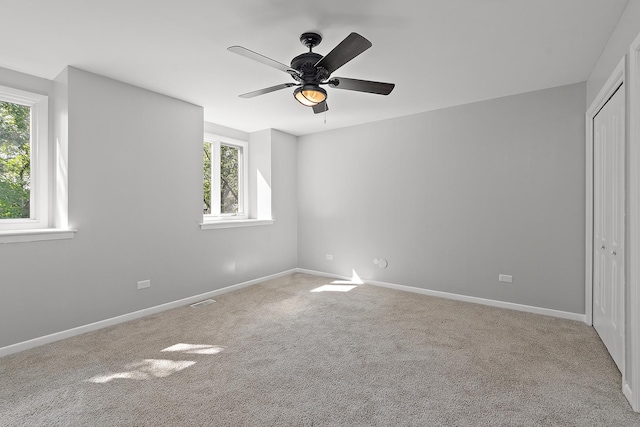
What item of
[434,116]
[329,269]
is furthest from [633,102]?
[329,269]

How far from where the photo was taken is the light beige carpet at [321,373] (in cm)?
178

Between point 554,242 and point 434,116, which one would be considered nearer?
point 554,242

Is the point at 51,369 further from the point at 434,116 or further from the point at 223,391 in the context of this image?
the point at 434,116

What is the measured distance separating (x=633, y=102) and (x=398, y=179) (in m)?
2.68

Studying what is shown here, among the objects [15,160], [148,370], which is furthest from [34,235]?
[148,370]

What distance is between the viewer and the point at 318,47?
2.49 m

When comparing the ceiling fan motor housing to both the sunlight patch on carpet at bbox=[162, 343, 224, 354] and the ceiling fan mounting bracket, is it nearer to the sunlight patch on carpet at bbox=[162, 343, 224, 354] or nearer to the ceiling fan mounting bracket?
the ceiling fan mounting bracket

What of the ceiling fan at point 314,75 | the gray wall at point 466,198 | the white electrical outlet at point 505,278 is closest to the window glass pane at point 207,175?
the gray wall at point 466,198

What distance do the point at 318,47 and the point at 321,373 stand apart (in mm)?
2538

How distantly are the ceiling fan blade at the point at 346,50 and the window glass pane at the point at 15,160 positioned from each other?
2976 mm

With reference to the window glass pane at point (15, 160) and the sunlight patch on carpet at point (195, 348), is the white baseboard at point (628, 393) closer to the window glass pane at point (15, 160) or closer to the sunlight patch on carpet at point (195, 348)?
the sunlight patch on carpet at point (195, 348)

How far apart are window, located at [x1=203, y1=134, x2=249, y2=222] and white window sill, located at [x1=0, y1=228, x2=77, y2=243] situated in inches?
75.2

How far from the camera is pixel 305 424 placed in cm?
170

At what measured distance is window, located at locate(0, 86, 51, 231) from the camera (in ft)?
9.28
